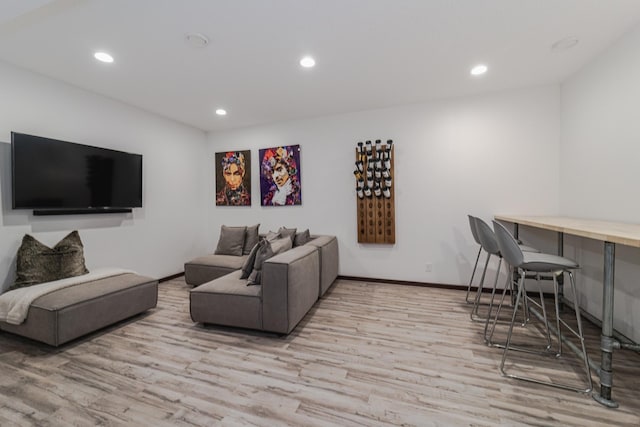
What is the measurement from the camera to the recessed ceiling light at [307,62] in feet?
8.06

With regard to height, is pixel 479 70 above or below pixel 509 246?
above

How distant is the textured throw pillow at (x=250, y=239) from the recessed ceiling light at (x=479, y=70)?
3509mm

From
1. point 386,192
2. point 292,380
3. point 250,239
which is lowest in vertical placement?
point 292,380

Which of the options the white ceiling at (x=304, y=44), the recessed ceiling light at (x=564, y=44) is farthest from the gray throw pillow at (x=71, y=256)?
the recessed ceiling light at (x=564, y=44)

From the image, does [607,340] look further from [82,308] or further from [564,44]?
[82,308]

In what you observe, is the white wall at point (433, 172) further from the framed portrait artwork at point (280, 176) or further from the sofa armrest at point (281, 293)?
the sofa armrest at point (281, 293)

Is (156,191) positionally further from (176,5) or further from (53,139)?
(176,5)

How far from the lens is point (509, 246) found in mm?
1806

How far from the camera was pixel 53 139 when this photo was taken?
2754mm

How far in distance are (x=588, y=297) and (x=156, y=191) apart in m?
5.53

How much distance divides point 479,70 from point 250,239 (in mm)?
3675

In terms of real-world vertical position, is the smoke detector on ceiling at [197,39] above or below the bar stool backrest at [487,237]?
above

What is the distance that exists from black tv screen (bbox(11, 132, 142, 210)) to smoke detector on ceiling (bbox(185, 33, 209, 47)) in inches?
76.5

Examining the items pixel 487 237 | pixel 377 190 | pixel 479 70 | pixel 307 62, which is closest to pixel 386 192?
pixel 377 190
